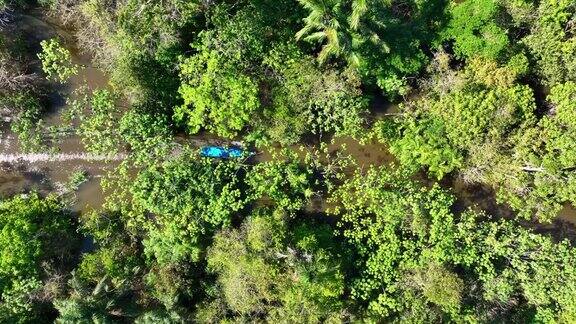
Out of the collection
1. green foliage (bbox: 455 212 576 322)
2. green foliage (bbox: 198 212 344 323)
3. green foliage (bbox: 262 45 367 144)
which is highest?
green foliage (bbox: 262 45 367 144)

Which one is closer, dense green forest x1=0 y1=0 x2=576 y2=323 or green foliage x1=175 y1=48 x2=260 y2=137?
dense green forest x1=0 y1=0 x2=576 y2=323

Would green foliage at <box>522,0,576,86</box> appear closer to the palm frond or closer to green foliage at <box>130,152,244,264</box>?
the palm frond

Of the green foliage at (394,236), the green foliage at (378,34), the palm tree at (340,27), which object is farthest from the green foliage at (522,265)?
the palm tree at (340,27)

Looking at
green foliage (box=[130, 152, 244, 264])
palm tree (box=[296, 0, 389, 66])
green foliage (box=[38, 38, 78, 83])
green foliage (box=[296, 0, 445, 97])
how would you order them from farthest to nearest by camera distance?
green foliage (box=[38, 38, 78, 83]) → green foliage (box=[130, 152, 244, 264]) → green foliage (box=[296, 0, 445, 97]) → palm tree (box=[296, 0, 389, 66])

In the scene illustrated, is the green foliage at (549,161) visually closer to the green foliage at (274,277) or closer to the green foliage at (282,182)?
the green foliage at (282,182)

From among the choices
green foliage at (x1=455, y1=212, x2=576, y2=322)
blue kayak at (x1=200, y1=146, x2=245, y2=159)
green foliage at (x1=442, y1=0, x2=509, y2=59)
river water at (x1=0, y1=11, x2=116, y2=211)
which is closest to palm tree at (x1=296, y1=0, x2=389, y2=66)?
green foliage at (x1=442, y1=0, x2=509, y2=59)

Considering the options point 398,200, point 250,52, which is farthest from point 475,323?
point 250,52
